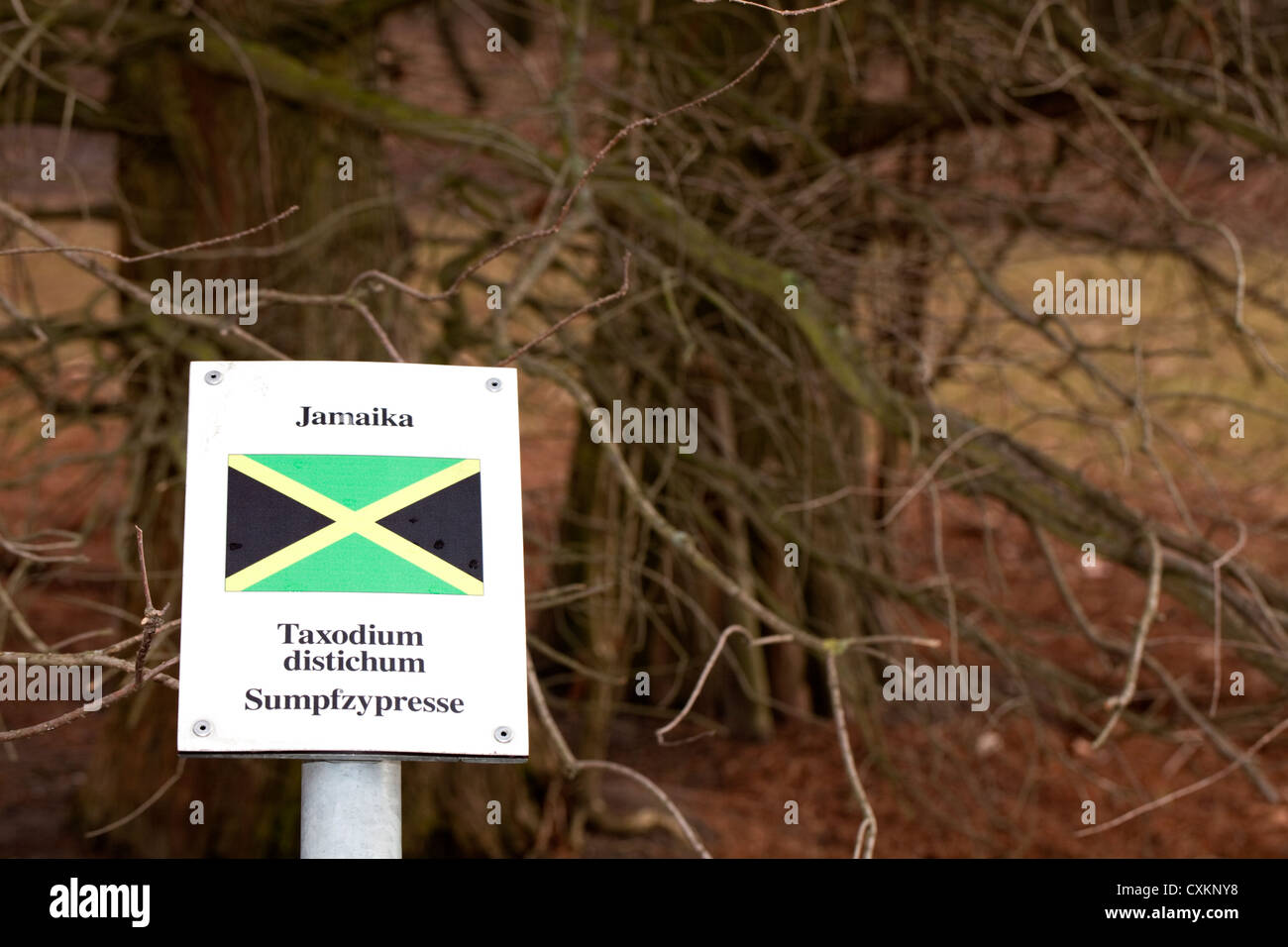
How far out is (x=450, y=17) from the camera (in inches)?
211

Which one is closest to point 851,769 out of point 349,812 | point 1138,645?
point 1138,645

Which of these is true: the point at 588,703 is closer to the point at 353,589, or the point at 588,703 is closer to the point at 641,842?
the point at 641,842

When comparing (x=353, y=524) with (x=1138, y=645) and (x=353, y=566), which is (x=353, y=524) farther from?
(x=1138, y=645)

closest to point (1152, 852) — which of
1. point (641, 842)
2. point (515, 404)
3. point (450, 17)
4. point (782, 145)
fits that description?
point (641, 842)

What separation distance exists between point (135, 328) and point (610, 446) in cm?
241

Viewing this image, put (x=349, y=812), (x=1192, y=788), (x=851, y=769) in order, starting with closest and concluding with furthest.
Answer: (x=349, y=812) → (x=851, y=769) → (x=1192, y=788)

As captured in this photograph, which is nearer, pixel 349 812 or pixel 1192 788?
pixel 349 812

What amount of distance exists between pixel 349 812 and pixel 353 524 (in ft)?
0.89

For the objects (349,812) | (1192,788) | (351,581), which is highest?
(351,581)

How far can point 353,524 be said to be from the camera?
1.34 m

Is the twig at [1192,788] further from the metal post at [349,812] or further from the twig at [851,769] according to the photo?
the metal post at [349,812]

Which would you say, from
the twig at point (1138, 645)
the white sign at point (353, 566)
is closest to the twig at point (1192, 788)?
the twig at point (1138, 645)

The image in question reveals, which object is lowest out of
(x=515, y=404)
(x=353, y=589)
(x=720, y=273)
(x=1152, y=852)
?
(x=1152, y=852)

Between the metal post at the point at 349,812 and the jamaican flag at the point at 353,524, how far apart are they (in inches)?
6.8
